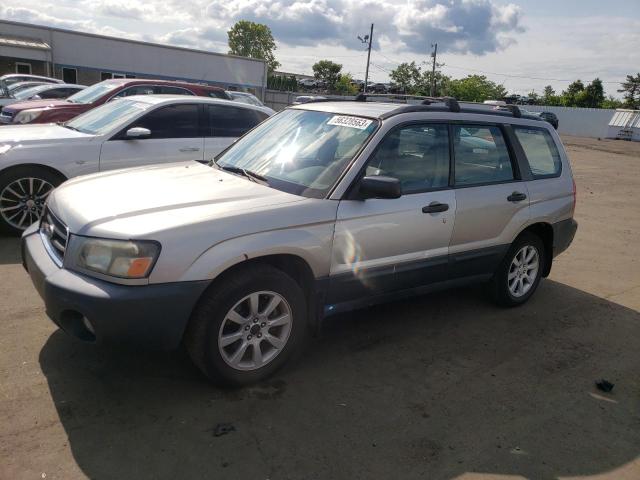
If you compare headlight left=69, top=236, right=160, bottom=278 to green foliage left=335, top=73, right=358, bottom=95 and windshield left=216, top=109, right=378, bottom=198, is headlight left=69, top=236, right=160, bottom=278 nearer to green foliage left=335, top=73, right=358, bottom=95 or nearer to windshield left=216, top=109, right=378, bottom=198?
windshield left=216, top=109, right=378, bottom=198

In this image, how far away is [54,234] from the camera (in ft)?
11.0

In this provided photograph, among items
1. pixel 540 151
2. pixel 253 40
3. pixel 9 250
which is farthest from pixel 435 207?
pixel 253 40

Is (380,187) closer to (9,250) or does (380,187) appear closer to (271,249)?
(271,249)

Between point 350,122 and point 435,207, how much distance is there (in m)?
0.90

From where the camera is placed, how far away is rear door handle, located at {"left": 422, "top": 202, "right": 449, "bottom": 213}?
396 centimetres

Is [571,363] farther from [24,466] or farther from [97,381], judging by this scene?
[24,466]

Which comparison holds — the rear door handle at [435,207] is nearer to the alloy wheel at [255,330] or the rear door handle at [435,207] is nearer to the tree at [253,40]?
the alloy wheel at [255,330]

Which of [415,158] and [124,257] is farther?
[415,158]

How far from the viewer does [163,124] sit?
6.73m

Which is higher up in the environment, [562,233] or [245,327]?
[562,233]

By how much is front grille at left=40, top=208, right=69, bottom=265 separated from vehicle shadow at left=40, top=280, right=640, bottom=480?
735 mm

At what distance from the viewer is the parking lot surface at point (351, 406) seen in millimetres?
2688

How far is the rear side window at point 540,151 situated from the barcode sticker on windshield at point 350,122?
170cm

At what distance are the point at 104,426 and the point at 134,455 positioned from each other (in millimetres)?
318
